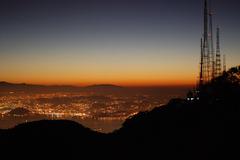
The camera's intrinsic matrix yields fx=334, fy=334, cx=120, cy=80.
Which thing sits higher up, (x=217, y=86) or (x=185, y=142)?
(x=217, y=86)

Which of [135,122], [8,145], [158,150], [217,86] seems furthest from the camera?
[217,86]

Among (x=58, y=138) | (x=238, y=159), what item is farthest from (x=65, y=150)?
(x=238, y=159)

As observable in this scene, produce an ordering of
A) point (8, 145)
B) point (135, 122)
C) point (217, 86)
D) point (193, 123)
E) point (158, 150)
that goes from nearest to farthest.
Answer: point (8, 145) → point (158, 150) → point (193, 123) → point (135, 122) → point (217, 86)

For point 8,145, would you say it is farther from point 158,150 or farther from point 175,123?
point 175,123

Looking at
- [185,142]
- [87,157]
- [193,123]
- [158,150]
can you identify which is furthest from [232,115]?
[87,157]

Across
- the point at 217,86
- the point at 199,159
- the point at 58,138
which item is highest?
the point at 217,86

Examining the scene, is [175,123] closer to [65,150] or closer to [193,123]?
[193,123]

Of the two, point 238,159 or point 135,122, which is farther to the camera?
point 135,122
